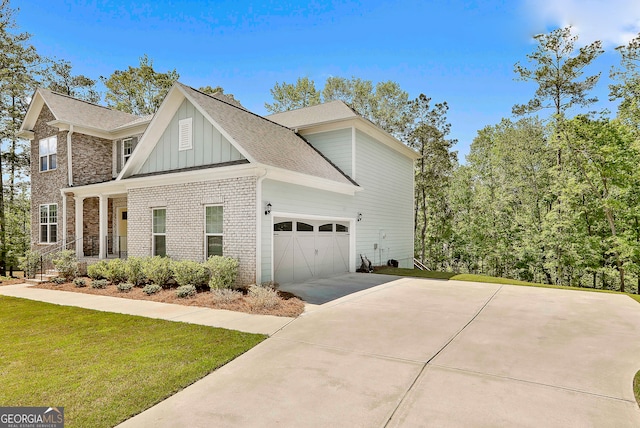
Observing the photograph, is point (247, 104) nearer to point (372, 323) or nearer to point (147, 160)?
point (147, 160)

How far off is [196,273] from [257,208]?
8.77 ft

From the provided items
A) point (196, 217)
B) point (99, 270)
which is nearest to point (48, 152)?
point (99, 270)

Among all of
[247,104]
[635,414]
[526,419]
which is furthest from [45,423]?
[247,104]

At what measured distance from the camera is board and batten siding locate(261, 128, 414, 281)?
11117mm

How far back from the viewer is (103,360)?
16.7 feet

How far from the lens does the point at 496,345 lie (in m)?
5.84

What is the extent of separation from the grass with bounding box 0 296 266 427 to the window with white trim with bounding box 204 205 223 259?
3.80m

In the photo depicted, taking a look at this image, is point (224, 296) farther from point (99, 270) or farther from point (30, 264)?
point (30, 264)

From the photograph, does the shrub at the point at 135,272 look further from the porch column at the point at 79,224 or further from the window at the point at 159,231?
the porch column at the point at 79,224

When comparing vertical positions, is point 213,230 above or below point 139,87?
below

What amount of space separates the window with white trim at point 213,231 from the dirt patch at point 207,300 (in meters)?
1.49

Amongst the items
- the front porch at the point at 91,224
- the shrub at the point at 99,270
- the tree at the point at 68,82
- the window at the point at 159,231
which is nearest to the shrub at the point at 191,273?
the window at the point at 159,231

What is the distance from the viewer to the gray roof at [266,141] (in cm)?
1109

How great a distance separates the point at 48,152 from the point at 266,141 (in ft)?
43.3
